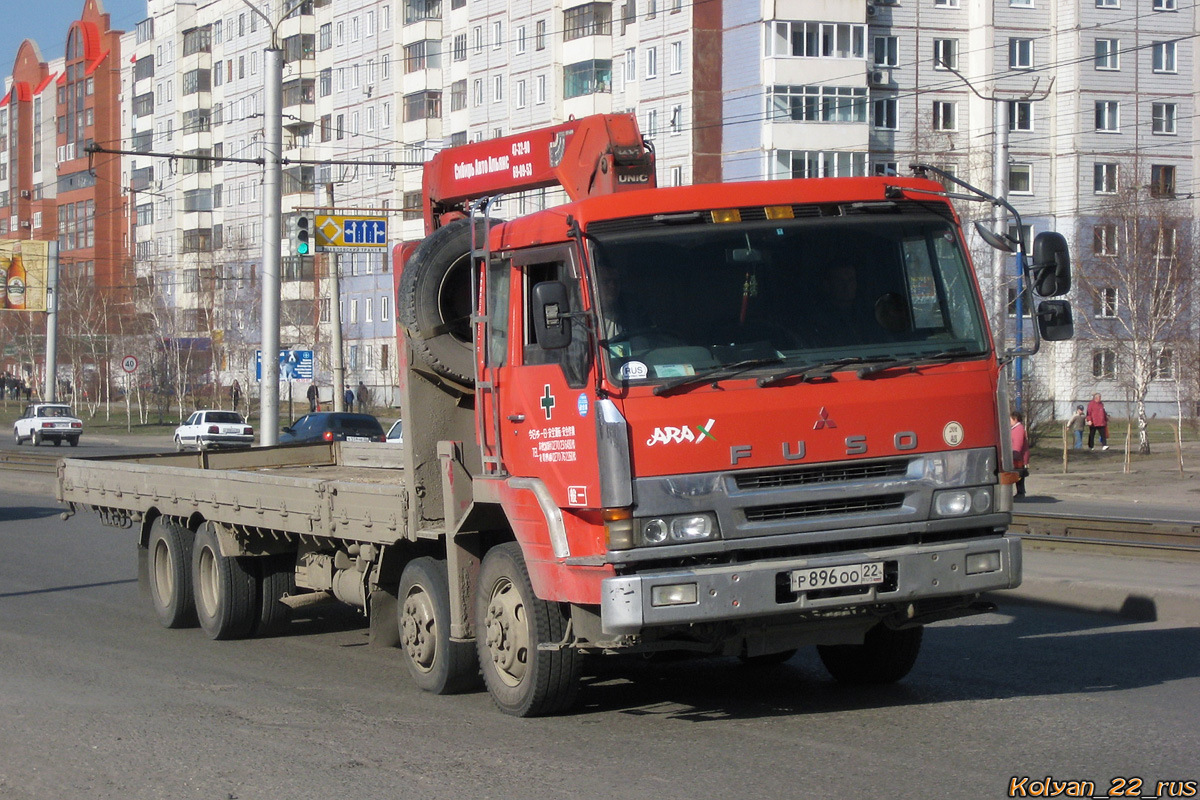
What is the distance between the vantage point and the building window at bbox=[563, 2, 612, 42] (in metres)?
64.8

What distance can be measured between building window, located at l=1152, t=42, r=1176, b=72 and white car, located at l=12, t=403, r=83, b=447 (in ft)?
156

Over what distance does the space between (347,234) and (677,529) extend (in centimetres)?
2052

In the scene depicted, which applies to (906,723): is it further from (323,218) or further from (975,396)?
(323,218)

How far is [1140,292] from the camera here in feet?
144

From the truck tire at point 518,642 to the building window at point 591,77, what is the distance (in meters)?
58.9

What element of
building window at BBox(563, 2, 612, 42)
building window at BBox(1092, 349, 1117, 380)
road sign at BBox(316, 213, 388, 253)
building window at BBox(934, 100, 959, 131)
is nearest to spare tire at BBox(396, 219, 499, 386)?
road sign at BBox(316, 213, 388, 253)

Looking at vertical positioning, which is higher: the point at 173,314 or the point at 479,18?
the point at 479,18

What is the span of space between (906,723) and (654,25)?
5805 cm

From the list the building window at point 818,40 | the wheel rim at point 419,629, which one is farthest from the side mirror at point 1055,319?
the building window at point 818,40

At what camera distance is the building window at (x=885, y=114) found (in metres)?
62.8

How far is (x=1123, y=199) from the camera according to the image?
1890 inches

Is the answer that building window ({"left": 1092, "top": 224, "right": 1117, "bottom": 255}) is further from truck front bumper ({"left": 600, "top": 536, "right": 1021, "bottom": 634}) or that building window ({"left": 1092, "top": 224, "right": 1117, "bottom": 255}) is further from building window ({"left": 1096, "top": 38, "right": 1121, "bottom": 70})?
truck front bumper ({"left": 600, "top": 536, "right": 1021, "bottom": 634})

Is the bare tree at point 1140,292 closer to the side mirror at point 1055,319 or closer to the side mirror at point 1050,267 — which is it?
the side mirror at point 1055,319

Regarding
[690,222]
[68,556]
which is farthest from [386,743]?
[68,556]
